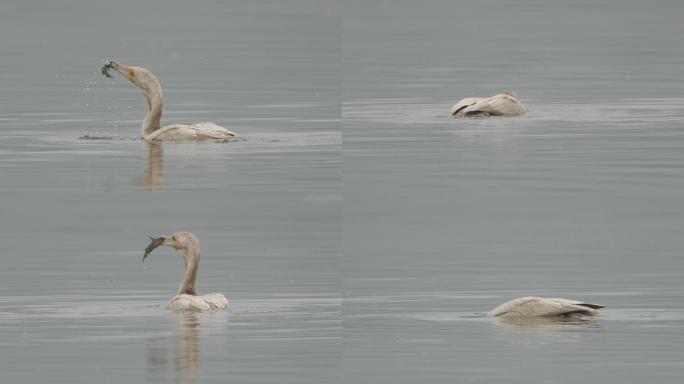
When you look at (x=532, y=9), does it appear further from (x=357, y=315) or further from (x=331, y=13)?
(x=357, y=315)

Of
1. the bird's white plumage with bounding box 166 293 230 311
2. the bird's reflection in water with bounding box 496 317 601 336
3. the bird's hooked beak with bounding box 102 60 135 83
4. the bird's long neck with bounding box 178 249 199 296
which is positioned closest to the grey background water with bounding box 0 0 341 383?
the bird's white plumage with bounding box 166 293 230 311

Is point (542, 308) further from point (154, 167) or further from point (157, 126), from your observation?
point (157, 126)

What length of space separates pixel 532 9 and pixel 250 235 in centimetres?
2798

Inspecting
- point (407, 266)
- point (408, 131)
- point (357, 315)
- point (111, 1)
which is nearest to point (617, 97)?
point (408, 131)

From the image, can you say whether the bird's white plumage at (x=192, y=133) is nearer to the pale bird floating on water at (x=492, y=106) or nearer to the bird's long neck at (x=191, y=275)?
the bird's long neck at (x=191, y=275)

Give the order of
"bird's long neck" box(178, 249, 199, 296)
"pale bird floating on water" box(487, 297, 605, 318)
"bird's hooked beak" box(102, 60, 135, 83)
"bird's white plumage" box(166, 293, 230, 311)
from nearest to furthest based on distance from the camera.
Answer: "pale bird floating on water" box(487, 297, 605, 318)
"bird's white plumage" box(166, 293, 230, 311)
"bird's long neck" box(178, 249, 199, 296)
"bird's hooked beak" box(102, 60, 135, 83)

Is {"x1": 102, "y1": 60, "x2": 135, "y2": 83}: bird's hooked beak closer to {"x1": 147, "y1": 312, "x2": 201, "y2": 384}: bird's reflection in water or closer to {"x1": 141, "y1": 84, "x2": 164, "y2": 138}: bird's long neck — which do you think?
{"x1": 141, "y1": 84, "x2": 164, "y2": 138}: bird's long neck

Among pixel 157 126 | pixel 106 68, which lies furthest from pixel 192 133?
pixel 106 68

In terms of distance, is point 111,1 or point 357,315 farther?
point 111,1

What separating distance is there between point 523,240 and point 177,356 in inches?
192

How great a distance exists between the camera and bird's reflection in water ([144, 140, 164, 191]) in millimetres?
19594

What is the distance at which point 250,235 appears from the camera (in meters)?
23.7

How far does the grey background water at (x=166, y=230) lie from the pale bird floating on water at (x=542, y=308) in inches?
60.6

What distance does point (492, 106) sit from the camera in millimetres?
24594
